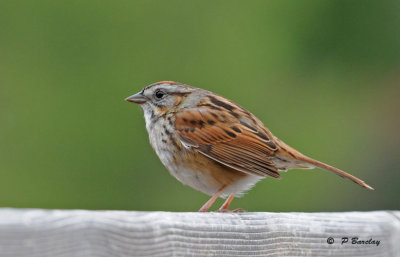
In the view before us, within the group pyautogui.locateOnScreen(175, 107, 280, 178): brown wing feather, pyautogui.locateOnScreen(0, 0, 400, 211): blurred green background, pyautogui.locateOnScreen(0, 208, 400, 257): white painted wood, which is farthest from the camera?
pyautogui.locateOnScreen(0, 0, 400, 211): blurred green background

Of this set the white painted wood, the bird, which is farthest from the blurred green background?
the white painted wood

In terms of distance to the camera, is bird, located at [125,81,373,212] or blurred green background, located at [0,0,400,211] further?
blurred green background, located at [0,0,400,211]

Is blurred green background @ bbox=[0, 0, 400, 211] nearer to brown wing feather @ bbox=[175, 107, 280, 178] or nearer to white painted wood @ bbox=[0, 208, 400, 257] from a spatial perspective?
brown wing feather @ bbox=[175, 107, 280, 178]

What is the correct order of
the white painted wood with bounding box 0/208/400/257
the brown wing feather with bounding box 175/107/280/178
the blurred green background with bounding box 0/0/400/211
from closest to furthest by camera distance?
1. the white painted wood with bounding box 0/208/400/257
2. the brown wing feather with bounding box 175/107/280/178
3. the blurred green background with bounding box 0/0/400/211
